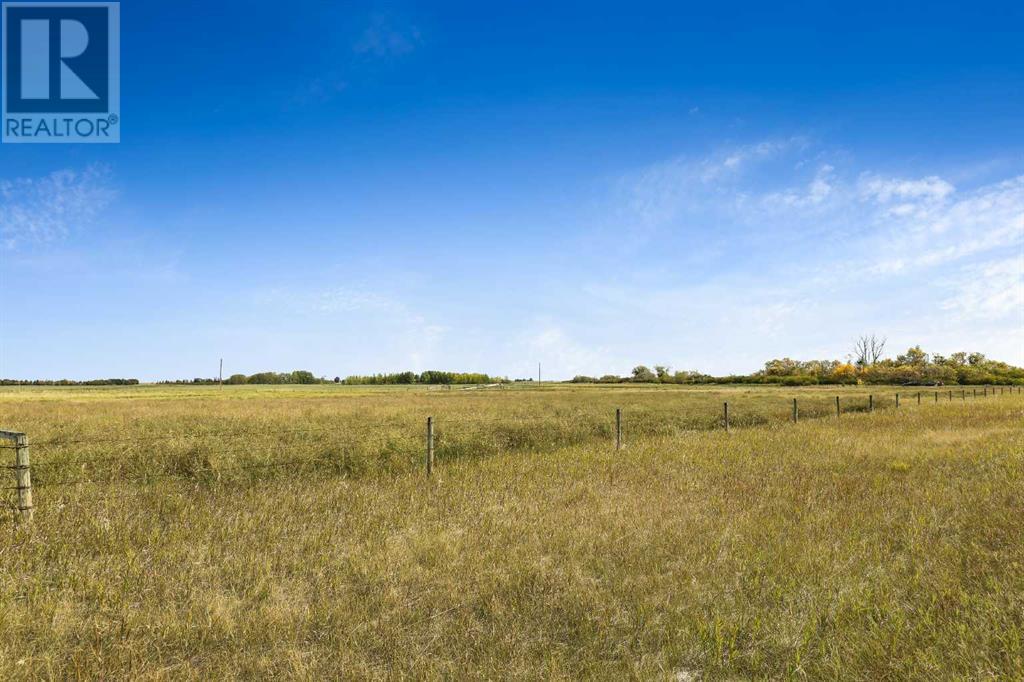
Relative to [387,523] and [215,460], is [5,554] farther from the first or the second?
[215,460]

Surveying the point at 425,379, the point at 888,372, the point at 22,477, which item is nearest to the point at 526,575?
the point at 22,477

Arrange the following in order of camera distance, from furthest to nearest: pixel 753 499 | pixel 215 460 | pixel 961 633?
pixel 215 460, pixel 753 499, pixel 961 633

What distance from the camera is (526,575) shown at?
568 centimetres

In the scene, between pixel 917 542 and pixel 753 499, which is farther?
pixel 753 499

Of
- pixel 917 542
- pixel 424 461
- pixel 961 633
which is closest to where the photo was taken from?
pixel 961 633

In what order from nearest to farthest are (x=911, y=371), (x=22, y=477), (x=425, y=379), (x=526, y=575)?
(x=526, y=575) → (x=22, y=477) → (x=911, y=371) → (x=425, y=379)

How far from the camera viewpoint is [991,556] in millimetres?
6062

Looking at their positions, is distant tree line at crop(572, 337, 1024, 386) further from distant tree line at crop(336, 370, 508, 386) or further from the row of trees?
distant tree line at crop(336, 370, 508, 386)

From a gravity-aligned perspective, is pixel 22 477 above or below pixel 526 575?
above

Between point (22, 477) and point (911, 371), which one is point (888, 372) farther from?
point (22, 477)

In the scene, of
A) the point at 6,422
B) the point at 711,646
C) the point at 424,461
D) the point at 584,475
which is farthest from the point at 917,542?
the point at 6,422

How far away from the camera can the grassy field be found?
13.9 feet

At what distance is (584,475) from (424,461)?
4.94 metres

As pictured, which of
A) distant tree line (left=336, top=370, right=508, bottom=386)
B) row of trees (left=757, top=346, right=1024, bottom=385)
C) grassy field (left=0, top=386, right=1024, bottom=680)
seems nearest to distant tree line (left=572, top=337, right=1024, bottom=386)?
row of trees (left=757, top=346, right=1024, bottom=385)
